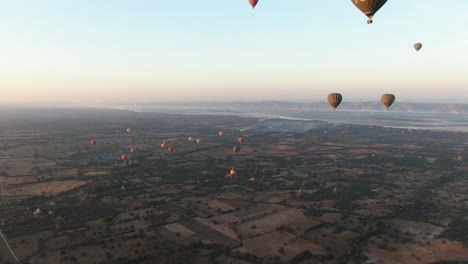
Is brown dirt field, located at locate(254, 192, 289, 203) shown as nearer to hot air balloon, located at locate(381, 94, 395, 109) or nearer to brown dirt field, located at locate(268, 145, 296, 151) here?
hot air balloon, located at locate(381, 94, 395, 109)

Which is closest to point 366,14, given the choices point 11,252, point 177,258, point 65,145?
point 177,258

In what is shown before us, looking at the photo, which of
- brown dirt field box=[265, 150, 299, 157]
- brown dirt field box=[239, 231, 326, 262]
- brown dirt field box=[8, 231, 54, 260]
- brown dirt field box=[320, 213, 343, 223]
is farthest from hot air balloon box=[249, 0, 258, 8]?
brown dirt field box=[265, 150, 299, 157]

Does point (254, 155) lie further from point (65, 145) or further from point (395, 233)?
point (65, 145)

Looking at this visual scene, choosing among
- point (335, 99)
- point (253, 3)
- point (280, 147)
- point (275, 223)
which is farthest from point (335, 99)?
point (280, 147)

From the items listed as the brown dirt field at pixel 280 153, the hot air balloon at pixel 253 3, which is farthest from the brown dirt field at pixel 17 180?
the brown dirt field at pixel 280 153

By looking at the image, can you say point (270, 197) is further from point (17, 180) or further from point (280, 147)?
point (280, 147)

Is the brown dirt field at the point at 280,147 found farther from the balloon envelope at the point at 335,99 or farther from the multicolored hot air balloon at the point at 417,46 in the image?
the multicolored hot air balloon at the point at 417,46
